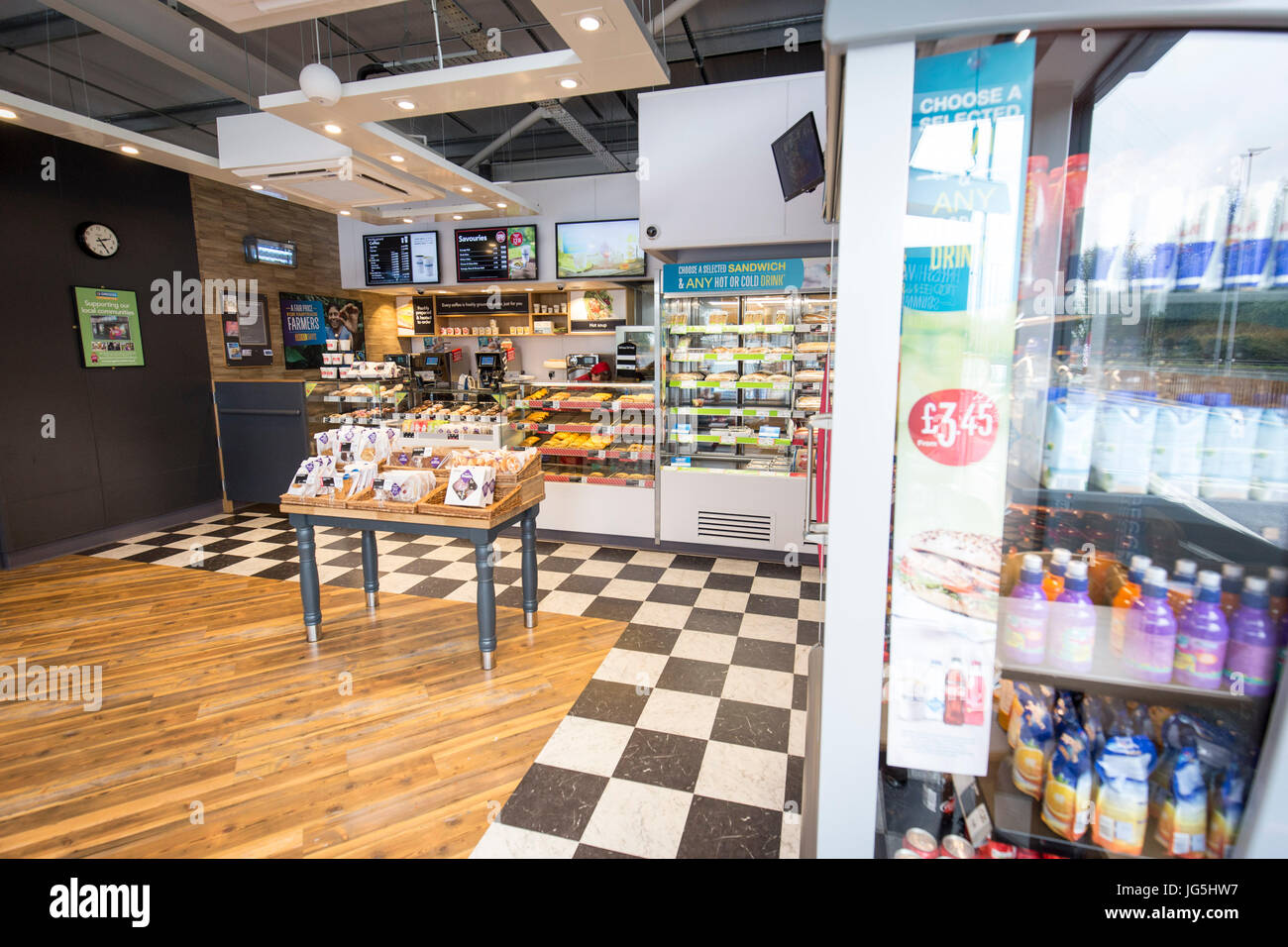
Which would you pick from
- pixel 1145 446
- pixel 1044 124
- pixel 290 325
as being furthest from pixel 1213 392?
pixel 290 325

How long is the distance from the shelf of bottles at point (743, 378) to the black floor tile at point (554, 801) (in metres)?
3.00

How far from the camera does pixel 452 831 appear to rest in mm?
2244

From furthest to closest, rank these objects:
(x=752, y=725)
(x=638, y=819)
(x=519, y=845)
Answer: (x=752, y=725), (x=638, y=819), (x=519, y=845)

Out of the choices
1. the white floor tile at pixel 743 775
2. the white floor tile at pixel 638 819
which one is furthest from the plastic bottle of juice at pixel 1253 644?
the white floor tile at pixel 638 819

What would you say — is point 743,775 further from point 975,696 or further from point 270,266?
point 270,266

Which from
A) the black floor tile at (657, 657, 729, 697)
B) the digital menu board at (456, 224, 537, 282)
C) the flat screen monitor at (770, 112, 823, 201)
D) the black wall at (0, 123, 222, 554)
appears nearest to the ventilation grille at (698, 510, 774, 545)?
the black floor tile at (657, 657, 729, 697)

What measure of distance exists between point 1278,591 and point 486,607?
2960mm

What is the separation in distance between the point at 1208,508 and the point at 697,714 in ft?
7.09

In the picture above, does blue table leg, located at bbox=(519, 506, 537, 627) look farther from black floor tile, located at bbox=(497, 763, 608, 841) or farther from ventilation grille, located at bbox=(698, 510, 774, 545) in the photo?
ventilation grille, located at bbox=(698, 510, 774, 545)

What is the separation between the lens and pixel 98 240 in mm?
5605

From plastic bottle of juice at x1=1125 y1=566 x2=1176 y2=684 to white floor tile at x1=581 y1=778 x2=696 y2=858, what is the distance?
1.53 m

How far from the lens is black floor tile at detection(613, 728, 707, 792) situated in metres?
2.50

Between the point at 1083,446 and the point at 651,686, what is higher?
the point at 1083,446

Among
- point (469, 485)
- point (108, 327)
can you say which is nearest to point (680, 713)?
point (469, 485)
